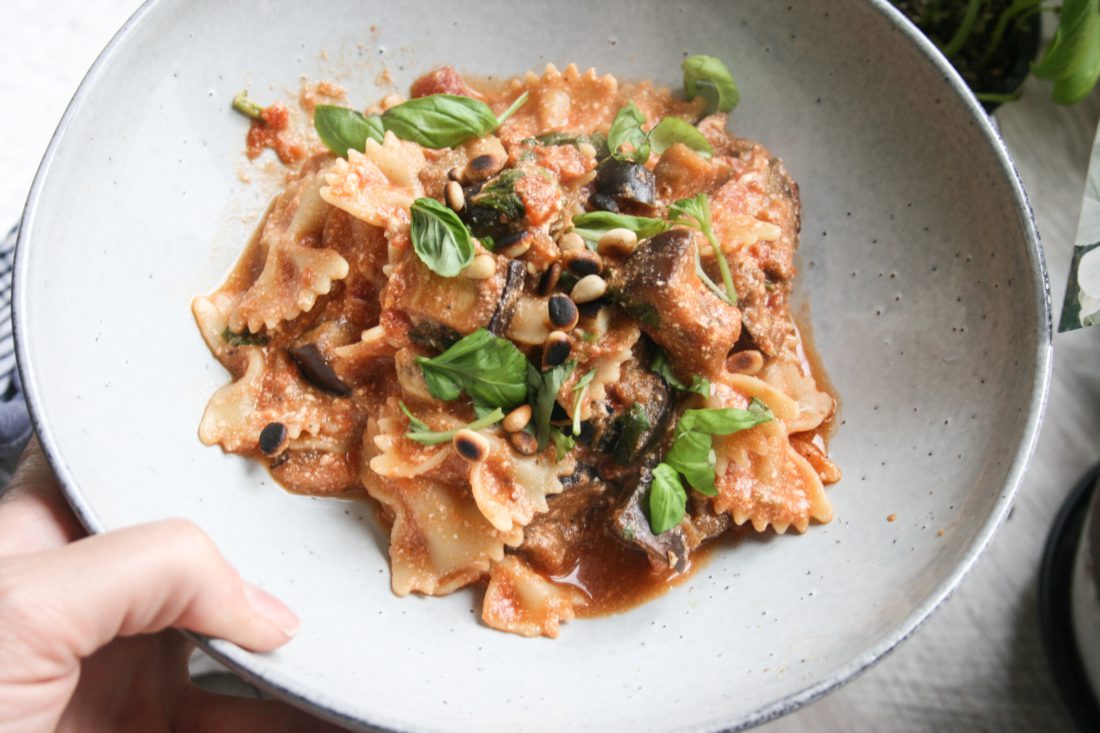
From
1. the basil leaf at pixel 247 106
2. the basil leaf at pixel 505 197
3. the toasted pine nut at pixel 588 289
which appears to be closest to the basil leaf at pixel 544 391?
the toasted pine nut at pixel 588 289

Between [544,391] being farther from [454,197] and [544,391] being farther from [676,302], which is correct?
[454,197]

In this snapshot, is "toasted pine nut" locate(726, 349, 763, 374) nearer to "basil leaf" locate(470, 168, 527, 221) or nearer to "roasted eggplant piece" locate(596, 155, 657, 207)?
"roasted eggplant piece" locate(596, 155, 657, 207)

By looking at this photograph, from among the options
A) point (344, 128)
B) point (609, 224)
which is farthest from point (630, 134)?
point (344, 128)

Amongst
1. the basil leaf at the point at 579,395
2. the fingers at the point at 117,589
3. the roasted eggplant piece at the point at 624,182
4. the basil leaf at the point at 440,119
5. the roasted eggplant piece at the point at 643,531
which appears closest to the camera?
the fingers at the point at 117,589

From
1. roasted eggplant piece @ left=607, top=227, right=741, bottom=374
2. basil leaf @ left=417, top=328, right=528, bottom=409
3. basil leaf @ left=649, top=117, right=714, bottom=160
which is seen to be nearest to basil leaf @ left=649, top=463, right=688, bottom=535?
roasted eggplant piece @ left=607, top=227, right=741, bottom=374

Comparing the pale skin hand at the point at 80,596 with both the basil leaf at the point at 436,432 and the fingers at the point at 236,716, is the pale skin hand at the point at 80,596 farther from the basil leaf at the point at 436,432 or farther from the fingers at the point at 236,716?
the basil leaf at the point at 436,432

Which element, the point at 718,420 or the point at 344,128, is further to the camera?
the point at 344,128

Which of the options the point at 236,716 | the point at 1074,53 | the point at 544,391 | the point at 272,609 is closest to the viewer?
the point at 272,609
